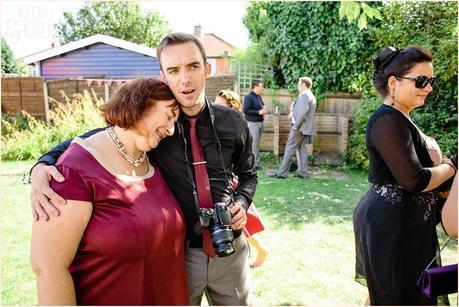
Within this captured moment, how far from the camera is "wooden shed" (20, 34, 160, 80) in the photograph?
1831cm

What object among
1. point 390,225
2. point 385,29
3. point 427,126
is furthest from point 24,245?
Result: point 385,29

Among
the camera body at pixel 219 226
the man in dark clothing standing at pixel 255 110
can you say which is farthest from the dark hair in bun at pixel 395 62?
the man in dark clothing standing at pixel 255 110

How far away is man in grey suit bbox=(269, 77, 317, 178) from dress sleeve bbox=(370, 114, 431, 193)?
20.6 ft

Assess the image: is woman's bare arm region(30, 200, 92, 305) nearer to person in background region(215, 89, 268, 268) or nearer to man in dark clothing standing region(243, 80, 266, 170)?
person in background region(215, 89, 268, 268)

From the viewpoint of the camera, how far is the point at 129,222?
167 cm

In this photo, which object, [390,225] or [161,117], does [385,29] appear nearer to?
[390,225]

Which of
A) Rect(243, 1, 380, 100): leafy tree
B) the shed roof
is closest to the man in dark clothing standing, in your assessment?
Rect(243, 1, 380, 100): leafy tree

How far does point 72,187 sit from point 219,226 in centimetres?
72

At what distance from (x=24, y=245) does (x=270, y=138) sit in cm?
768

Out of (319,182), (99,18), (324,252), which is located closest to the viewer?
(324,252)

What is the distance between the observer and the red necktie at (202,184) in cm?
206

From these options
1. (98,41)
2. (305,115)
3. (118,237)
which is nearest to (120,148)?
(118,237)

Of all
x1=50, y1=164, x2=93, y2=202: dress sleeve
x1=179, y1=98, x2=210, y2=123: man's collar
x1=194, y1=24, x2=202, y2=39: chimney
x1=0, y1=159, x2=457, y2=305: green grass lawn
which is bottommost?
x1=0, y1=159, x2=457, y2=305: green grass lawn

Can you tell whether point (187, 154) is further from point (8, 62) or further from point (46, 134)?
point (8, 62)
